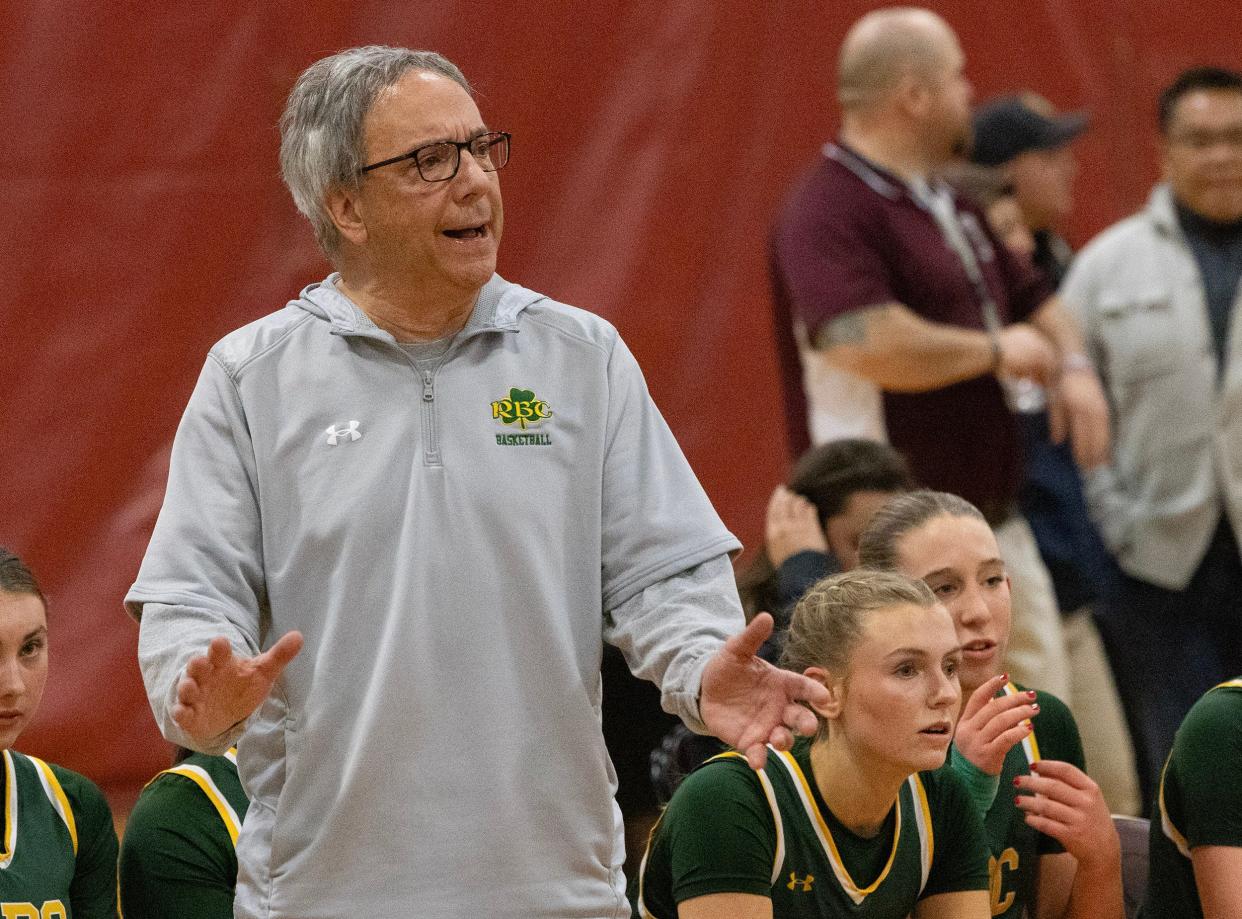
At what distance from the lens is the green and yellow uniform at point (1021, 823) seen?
2918 mm

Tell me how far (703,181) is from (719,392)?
511 mm

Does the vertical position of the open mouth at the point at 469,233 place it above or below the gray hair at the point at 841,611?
above

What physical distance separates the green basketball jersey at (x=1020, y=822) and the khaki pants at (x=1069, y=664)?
94 centimetres

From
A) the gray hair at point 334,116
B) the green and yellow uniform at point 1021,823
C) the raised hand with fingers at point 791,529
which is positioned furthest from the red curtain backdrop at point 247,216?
the gray hair at point 334,116

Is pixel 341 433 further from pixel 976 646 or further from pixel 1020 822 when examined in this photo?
pixel 1020 822

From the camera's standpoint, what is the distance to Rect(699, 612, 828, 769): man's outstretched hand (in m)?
1.74

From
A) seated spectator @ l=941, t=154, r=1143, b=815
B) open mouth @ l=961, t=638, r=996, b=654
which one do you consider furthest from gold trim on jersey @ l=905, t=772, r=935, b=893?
seated spectator @ l=941, t=154, r=1143, b=815

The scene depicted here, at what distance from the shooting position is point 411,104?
193 cm

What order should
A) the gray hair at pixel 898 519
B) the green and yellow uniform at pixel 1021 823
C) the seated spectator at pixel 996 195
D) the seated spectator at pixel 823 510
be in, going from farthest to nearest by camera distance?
the seated spectator at pixel 996 195
the seated spectator at pixel 823 510
the gray hair at pixel 898 519
the green and yellow uniform at pixel 1021 823

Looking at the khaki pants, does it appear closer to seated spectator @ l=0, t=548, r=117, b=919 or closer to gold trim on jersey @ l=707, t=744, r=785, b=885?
gold trim on jersey @ l=707, t=744, r=785, b=885

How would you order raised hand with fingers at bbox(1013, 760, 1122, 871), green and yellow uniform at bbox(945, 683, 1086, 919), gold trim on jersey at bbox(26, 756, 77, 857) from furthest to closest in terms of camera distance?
A: green and yellow uniform at bbox(945, 683, 1086, 919) < raised hand with fingers at bbox(1013, 760, 1122, 871) < gold trim on jersey at bbox(26, 756, 77, 857)

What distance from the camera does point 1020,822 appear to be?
2.96 m

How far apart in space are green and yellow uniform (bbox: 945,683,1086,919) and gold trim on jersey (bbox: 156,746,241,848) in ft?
3.63

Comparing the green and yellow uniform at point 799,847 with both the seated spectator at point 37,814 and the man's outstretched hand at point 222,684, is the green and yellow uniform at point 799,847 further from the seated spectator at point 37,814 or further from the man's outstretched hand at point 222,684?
the man's outstretched hand at point 222,684
